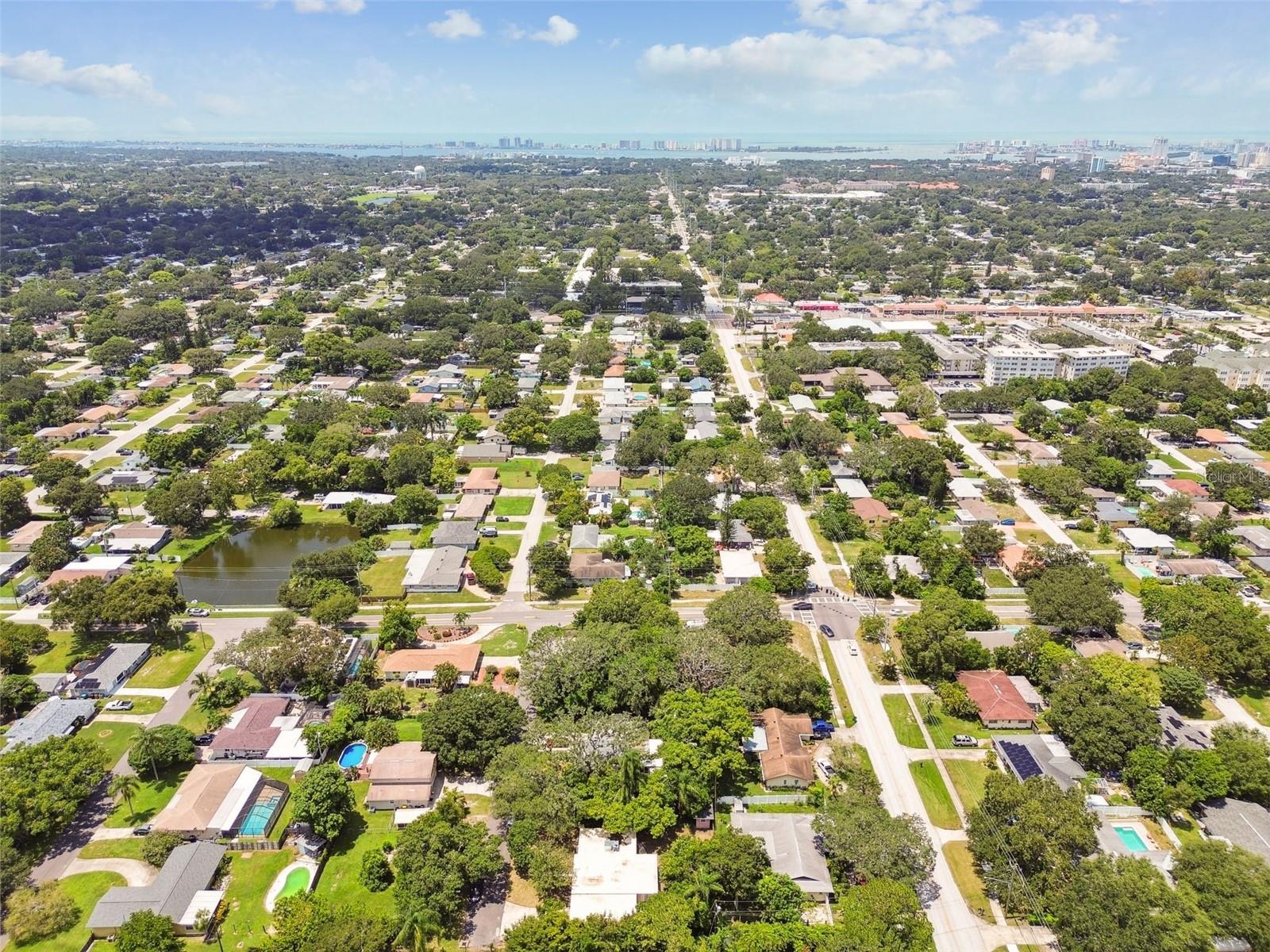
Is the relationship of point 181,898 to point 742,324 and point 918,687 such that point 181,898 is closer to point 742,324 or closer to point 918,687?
point 918,687

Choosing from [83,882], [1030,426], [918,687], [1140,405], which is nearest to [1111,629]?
[918,687]

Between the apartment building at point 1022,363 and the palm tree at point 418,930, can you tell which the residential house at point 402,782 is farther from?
the apartment building at point 1022,363

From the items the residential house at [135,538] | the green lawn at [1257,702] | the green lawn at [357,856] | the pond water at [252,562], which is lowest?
the pond water at [252,562]

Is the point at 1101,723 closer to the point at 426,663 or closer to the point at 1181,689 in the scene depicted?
the point at 1181,689

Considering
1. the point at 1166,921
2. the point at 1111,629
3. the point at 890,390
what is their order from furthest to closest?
the point at 890,390 → the point at 1111,629 → the point at 1166,921

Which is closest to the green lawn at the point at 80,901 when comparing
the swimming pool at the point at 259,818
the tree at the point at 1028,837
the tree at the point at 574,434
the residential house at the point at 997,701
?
the swimming pool at the point at 259,818

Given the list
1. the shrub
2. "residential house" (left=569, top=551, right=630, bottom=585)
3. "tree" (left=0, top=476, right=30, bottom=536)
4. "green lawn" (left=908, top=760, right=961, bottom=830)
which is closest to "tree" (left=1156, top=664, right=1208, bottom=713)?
"green lawn" (left=908, top=760, right=961, bottom=830)

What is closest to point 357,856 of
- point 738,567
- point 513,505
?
point 738,567
